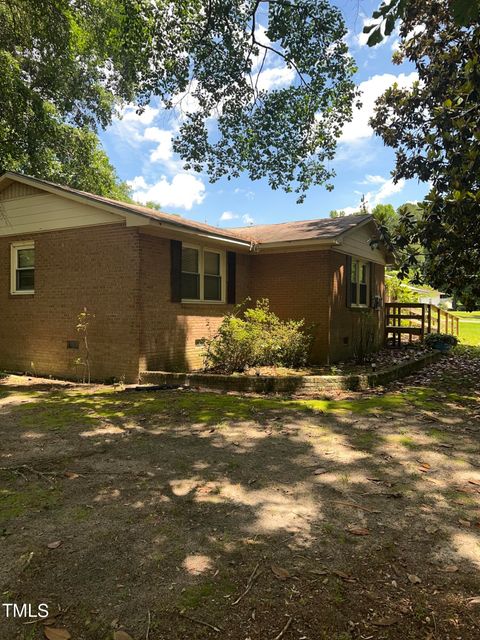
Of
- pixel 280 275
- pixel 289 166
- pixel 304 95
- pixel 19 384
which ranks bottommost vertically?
pixel 19 384

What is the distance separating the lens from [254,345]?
1014cm

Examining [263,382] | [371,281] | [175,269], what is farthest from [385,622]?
[371,281]

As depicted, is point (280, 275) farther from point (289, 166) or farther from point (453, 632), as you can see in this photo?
point (453, 632)

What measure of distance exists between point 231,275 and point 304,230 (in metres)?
2.98

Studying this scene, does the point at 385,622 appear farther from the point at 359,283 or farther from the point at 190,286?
the point at 359,283

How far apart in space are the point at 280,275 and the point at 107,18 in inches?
397

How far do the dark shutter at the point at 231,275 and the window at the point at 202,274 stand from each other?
0.18 metres

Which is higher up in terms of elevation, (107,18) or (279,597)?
(107,18)

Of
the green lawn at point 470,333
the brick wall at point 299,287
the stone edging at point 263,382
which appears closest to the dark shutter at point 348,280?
the brick wall at point 299,287

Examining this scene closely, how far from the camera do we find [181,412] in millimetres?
6984

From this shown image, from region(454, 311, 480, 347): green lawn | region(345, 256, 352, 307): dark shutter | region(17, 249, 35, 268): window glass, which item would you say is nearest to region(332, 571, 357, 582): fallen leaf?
region(17, 249, 35, 268): window glass

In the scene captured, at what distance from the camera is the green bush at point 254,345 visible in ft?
33.0

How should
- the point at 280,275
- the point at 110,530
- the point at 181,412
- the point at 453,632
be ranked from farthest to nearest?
the point at 280,275
the point at 181,412
the point at 110,530
the point at 453,632

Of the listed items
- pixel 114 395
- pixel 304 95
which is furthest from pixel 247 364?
pixel 304 95
